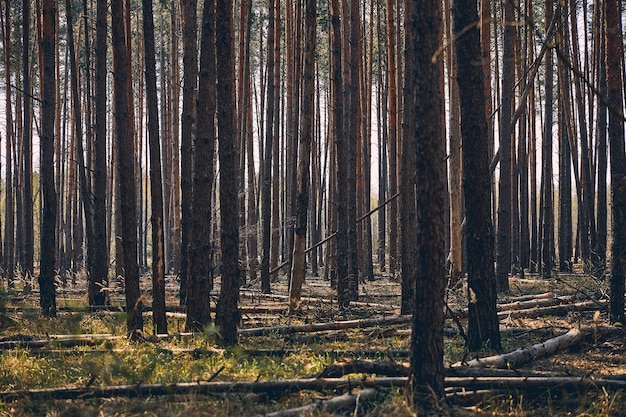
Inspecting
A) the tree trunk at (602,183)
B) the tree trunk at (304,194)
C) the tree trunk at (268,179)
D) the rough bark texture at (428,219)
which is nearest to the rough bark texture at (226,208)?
the tree trunk at (304,194)

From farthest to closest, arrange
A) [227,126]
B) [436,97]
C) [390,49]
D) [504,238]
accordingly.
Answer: [390,49] < [504,238] < [227,126] < [436,97]

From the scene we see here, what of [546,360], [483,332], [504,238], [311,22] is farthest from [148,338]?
[504,238]

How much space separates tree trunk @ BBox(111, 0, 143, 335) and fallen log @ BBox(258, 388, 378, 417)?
3.44 metres

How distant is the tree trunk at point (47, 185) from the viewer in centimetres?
938

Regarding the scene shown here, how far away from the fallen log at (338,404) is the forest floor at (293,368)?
0.01 meters

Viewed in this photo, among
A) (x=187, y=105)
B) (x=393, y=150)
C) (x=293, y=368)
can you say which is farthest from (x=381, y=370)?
(x=393, y=150)

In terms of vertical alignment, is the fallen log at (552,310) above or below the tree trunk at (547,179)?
below

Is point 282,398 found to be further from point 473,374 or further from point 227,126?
point 227,126

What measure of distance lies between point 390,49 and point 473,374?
11265 millimetres

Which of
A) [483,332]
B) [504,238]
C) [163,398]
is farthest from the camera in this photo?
[504,238]

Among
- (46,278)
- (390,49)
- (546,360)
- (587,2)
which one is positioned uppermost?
(587,2)

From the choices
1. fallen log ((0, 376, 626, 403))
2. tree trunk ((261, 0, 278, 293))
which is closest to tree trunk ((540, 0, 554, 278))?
tree trunk ((261, 0, 278, 293))

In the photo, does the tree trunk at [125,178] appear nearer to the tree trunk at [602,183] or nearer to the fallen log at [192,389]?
the fallen log at [192,389]

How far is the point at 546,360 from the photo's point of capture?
20.6ft
